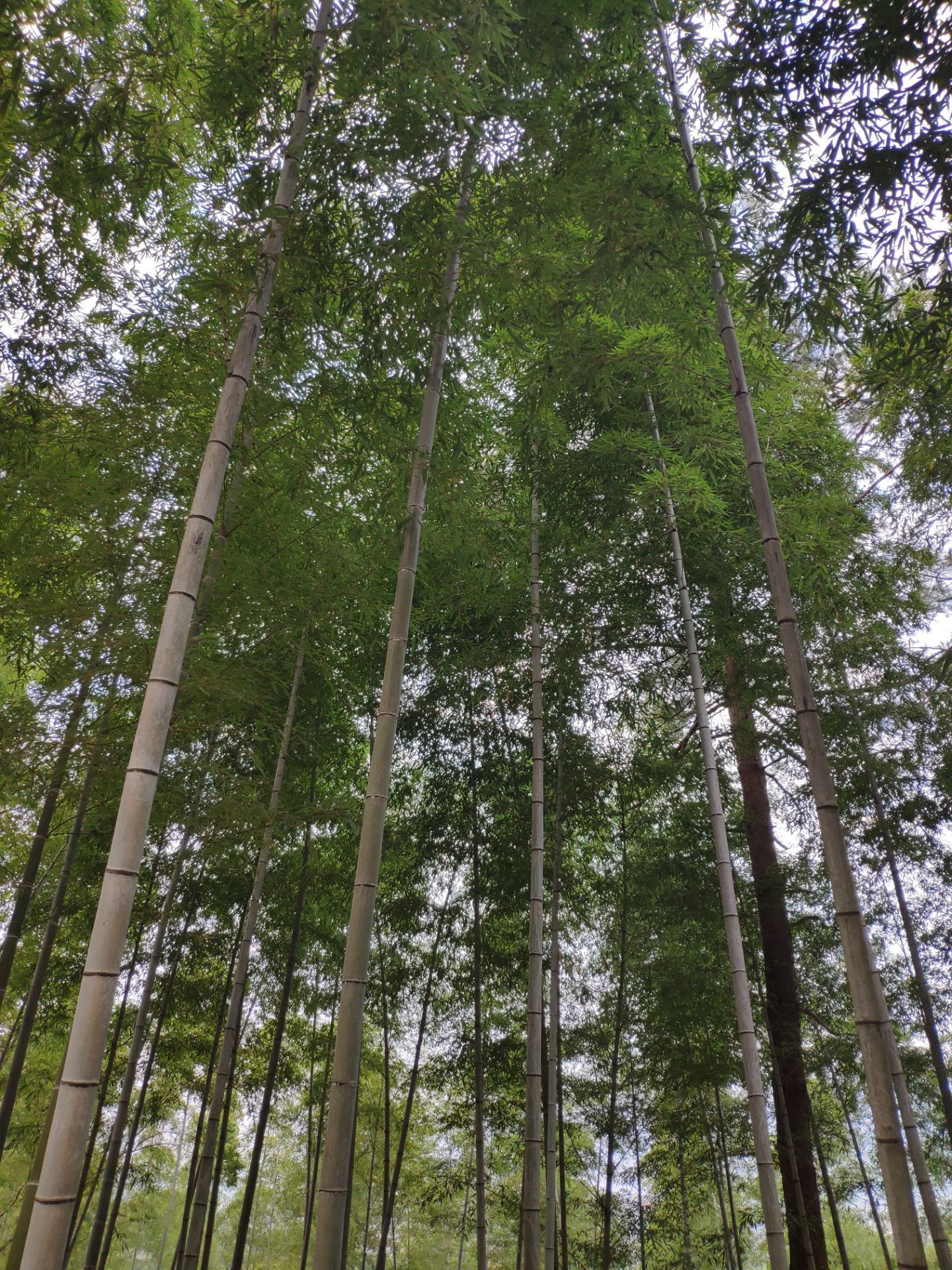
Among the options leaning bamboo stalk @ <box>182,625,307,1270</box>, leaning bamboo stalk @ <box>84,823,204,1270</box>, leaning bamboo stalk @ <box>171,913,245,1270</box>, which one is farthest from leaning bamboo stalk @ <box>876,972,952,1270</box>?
leaning bamboo stalk @ <box>171,913,245,1270</box>

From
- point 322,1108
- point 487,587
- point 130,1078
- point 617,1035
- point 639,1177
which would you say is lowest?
point 639,1177

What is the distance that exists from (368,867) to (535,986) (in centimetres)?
250

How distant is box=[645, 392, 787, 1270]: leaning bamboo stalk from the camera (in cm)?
365

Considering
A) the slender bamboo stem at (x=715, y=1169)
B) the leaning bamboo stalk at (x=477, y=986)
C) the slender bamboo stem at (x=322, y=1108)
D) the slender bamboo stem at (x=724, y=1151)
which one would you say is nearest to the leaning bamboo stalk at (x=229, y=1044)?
the leaning bamboo stalk at (x=477, y=986)

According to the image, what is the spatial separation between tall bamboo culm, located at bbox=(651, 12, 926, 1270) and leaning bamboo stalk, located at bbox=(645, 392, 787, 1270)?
1.94 m

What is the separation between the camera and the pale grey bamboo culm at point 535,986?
4.39 metres

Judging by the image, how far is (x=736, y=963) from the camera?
13.9 ft

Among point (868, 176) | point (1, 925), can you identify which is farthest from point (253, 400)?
point (1, 925)

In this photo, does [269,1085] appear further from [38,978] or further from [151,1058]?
[38,978]

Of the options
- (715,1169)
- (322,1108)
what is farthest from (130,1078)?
(715,1169)

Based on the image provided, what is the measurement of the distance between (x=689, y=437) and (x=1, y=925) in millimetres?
7067

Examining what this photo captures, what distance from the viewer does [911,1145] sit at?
459 centimetres

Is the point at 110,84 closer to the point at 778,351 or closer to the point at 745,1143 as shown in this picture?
the point at 778,351

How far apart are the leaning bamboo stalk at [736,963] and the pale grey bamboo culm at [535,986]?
98cm
